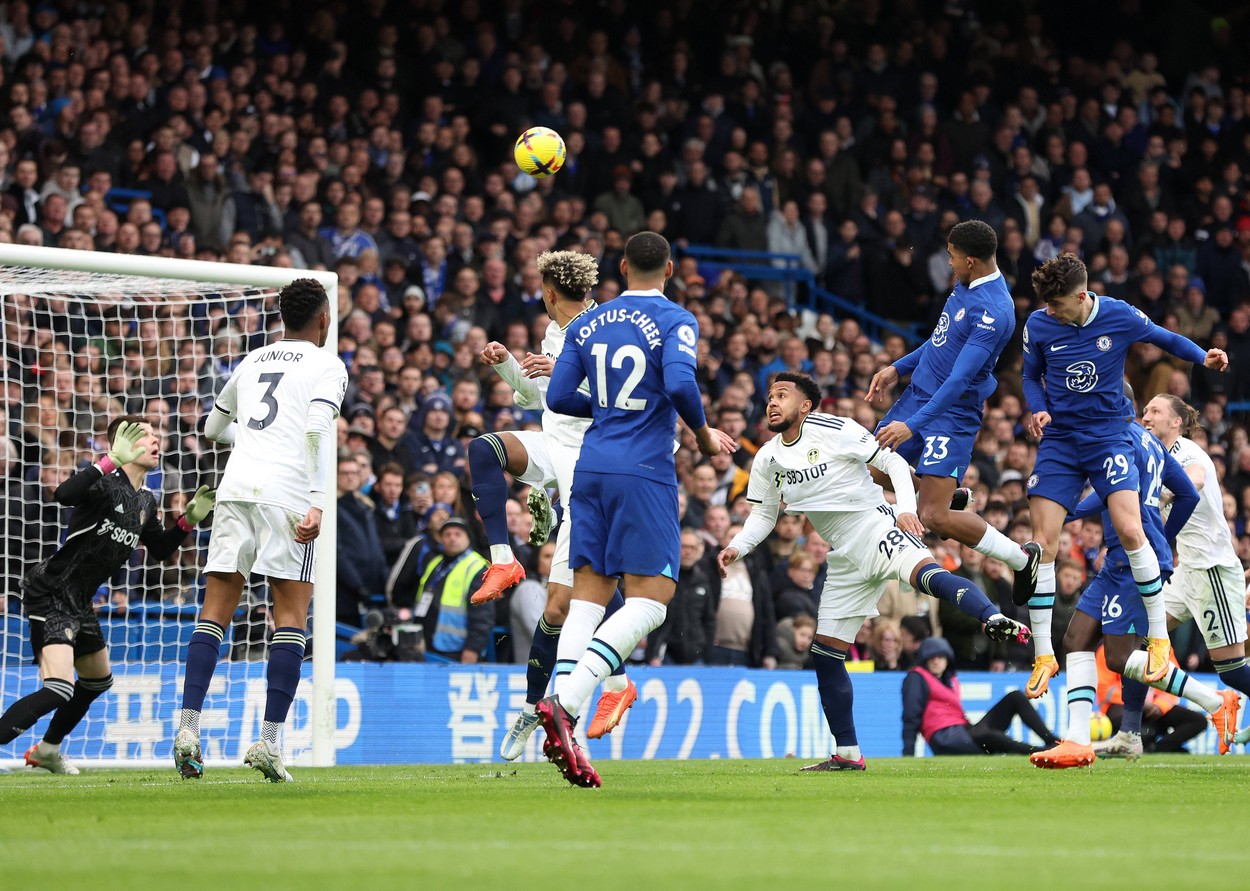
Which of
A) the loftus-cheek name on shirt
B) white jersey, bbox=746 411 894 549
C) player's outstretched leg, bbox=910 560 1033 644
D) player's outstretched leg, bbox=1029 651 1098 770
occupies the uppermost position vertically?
the loftus-cheek name on shirt

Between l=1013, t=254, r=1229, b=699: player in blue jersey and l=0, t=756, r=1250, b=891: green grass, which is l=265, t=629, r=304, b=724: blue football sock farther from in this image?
l=1013, t=254, r=1229, b=699: player in blue jersey

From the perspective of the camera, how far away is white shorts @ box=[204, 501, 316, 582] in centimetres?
866

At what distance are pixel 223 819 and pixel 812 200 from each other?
644 inches

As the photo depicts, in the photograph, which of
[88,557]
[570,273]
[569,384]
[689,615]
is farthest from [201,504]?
[689,615]

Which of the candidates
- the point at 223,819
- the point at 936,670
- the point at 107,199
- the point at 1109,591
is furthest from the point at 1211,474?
the point at 107,199

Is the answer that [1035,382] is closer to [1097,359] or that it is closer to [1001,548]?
[1097,359]

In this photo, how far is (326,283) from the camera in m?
10.9

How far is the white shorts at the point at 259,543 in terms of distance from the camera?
866 centimetres

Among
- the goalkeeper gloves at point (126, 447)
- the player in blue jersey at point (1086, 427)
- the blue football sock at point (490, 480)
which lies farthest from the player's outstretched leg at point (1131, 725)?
the goalkeeper gloves at point (126, 447)

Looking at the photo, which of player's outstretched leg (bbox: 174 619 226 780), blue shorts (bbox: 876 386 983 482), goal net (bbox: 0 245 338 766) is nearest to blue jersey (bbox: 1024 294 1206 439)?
blue shorts (bbox: 876 386 983 482)

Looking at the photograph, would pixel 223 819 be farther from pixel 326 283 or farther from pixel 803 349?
pixel 803 349

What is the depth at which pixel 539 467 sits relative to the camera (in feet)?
33.9

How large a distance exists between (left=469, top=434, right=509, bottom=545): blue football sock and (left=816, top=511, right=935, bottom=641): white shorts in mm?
2071

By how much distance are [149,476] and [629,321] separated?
5.77 meters
